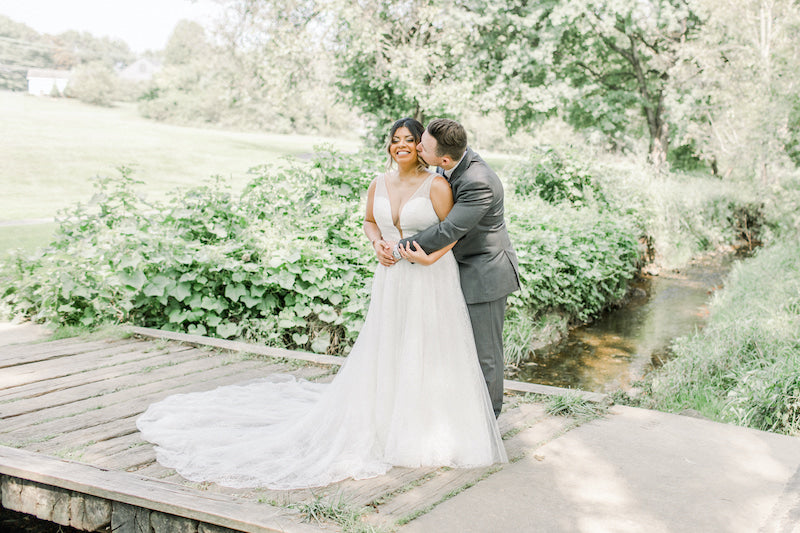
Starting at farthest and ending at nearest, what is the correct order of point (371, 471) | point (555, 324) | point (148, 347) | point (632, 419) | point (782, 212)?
point (782, 212) < point (555, 324) < point (148, 347) < point (632, 419) < point (371, 471)

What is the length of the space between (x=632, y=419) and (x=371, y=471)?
2.05 m

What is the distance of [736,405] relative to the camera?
5582 mm

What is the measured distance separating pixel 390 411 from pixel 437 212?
1198 mm

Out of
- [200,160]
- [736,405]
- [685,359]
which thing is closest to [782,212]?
[685,359]

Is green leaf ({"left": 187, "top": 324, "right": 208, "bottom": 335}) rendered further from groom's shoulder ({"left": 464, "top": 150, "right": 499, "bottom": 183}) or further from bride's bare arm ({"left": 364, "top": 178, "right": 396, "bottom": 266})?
groom's shoulder ({"left": 464, "top": 150, "right": 499, "bottom": 183})

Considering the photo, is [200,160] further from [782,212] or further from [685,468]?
[685,468]

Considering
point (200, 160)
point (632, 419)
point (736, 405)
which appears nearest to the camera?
point (632, 419)

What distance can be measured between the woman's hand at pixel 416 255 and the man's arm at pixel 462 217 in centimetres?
4

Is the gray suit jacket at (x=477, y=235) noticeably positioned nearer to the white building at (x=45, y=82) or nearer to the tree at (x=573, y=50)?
the tree at (x=573, y=50)

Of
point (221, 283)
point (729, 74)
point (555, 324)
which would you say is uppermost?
point (729, 74)

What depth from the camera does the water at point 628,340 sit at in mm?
7574

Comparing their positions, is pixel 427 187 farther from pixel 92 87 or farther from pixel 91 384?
pixel 92 87

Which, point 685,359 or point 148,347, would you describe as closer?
point 148,347

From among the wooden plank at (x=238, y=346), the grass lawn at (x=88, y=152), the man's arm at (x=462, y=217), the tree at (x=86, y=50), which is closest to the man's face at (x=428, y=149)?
the man's arm at (x=462, y=217)
